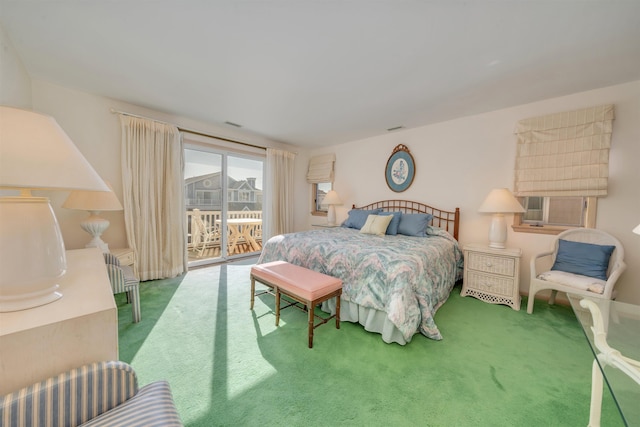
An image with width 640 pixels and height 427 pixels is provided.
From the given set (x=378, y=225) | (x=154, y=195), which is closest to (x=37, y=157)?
(x=154, y=195)

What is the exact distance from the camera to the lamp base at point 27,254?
0.71 m

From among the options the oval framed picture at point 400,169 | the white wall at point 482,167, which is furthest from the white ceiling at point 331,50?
the oval framed picture at point 400,169

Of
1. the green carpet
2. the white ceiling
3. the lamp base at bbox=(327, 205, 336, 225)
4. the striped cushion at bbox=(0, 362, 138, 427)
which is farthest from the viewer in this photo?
the lamp base at bbox=(327, 205, 336, 225)

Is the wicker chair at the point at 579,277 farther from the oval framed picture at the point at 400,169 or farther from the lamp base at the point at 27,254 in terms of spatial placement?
the lamp base at the point at 27,254

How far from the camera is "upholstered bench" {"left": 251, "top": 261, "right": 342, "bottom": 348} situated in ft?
6.09

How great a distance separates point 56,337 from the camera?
0.70 meters

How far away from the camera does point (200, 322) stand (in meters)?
2.19

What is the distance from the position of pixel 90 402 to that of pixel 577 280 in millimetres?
3474

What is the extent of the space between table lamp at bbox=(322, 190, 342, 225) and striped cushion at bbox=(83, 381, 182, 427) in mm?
3899

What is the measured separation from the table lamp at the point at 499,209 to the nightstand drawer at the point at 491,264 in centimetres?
20

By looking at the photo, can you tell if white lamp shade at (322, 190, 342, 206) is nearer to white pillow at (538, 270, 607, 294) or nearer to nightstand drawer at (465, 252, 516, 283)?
nightstand drawer at (465, 252, 516, 283)

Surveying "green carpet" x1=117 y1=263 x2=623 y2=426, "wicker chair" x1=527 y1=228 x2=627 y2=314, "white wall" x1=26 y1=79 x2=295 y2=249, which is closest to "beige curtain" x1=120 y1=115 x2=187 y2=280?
"white wall" x1=26 y1=79 x2=295 y2=249

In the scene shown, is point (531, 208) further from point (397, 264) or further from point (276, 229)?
point (276, 229)

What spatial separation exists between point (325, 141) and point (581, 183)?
3.73m
